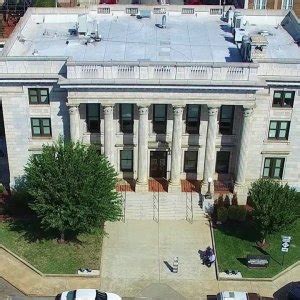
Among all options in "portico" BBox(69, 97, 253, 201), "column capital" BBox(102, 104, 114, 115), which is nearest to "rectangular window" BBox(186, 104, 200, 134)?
"portico" BBox(69, 97, 253, 201)

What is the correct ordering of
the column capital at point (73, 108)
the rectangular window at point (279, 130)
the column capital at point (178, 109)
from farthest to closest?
the rectangular window at point (279, 130) < the column capital at point (178, 109) < the column capital at point (73, 108)

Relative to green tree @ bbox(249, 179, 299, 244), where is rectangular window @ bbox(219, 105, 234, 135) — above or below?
above

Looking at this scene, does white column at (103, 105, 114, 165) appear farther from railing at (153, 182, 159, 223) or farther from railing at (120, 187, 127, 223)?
railing at (153, 182, 159, 223)

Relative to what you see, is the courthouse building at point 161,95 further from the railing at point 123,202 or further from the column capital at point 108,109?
the railing at point 123,202

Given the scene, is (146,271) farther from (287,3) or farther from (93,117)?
(287,3)

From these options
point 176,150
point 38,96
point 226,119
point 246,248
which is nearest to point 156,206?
point 176,150

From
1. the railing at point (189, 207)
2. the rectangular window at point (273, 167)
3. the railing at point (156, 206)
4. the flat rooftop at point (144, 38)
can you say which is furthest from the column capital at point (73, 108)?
the rectangular window at point (273, 167)
